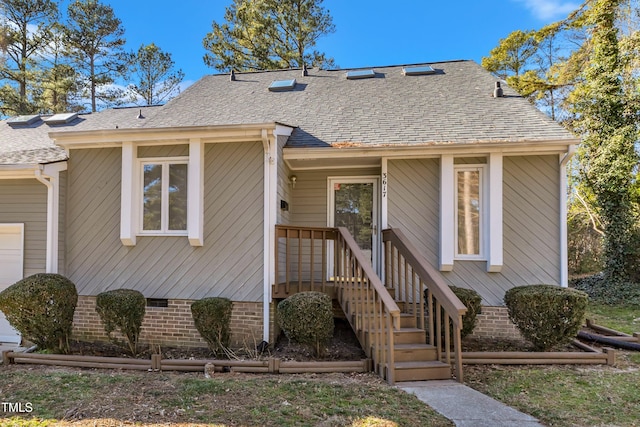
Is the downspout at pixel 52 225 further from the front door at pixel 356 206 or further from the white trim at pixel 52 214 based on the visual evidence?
the front door at pixel 356 206

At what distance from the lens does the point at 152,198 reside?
644cm

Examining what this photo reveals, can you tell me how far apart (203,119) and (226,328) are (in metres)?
4.10

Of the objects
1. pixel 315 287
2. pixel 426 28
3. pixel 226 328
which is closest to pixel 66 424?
pixel 226 328

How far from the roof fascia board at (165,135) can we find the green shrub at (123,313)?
7.89ft

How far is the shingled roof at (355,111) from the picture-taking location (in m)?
6.80

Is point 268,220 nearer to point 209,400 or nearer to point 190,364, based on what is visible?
point 190,364

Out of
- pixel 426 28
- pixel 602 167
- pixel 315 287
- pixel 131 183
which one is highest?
pixel 426 28

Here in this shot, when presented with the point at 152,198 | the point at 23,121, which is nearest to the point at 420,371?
the point at 152,198

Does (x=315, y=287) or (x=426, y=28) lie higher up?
(x=426, y=28)

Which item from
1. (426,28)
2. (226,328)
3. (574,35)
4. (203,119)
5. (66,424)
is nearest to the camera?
(66,424)

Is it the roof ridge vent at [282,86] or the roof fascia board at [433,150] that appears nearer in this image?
the roof fascia board at [433,150]

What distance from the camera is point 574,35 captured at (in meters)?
15.2

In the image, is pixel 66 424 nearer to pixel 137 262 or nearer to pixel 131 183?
pixel 137 262

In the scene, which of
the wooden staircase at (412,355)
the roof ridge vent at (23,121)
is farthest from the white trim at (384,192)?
the roof ridge vent at (23,121)
